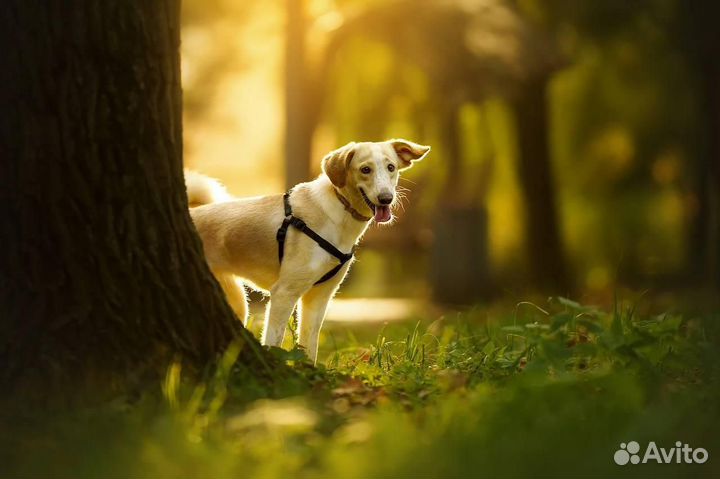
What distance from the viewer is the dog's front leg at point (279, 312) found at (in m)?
6.81

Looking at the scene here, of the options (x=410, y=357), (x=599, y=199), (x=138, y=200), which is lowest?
(x=599, y=199)

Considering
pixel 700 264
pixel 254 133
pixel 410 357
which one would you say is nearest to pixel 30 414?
pixel 410 357

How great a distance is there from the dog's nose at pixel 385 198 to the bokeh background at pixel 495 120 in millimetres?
5837

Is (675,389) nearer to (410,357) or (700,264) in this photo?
(410,357)

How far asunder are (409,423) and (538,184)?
14132 millimetres

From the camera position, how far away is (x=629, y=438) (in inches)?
159

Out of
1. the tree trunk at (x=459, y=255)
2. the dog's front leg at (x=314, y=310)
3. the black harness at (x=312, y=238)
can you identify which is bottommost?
the tree trunk at (x=459, y=255)

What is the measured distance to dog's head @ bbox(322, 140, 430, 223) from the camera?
6.74 meters

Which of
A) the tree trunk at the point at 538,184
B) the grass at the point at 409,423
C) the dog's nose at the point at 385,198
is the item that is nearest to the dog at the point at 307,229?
the dog's nose at the point at 385,198

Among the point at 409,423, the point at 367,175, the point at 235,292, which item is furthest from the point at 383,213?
the point at 409,423

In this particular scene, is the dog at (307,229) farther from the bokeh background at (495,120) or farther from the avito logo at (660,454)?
the bokeh background at (495,120)

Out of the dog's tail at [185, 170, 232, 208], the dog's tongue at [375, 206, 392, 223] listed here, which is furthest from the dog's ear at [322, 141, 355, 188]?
the dog's tail at [185, 170, 232, 208]

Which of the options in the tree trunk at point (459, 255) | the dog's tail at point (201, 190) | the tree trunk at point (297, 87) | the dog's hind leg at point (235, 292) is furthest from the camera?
the tree trunk at point (297, 87)

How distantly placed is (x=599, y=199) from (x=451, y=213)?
11.1 metres
